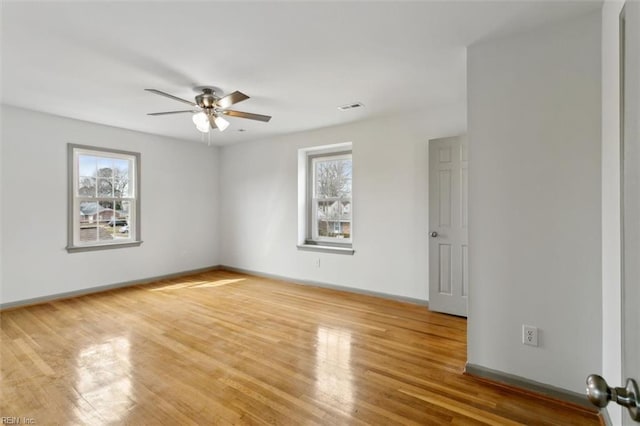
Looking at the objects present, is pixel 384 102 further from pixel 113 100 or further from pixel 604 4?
pixel 113 100

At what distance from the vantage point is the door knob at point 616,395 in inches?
24.0

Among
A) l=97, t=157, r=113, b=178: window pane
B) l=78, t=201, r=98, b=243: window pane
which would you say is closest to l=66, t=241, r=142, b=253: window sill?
l=78, t=201, r=98, b=243: window pane

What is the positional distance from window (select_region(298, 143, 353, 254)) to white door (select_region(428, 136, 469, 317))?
4.47ft

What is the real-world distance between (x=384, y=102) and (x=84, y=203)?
454cm

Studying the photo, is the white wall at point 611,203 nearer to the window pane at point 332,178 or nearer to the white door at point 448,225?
the white door at point 448,225

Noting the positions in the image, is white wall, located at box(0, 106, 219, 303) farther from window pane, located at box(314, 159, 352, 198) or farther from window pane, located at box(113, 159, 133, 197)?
window pane, located at box(314, 159, 352, 198)

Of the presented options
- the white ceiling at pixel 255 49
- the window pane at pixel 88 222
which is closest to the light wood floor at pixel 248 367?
the window pane at pixel 88 222

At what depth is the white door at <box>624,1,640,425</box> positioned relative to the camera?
0.62 m

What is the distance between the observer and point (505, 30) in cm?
219

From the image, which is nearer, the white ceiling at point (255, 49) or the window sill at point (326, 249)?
the white ceiling at point (255, 49)

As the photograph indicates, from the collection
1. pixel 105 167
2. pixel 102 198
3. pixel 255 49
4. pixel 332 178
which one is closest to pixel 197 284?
pixel 102 198

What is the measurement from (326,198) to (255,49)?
118 inches

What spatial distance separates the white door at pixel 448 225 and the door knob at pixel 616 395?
3079 mm

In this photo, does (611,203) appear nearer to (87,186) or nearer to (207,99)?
(207,99)
